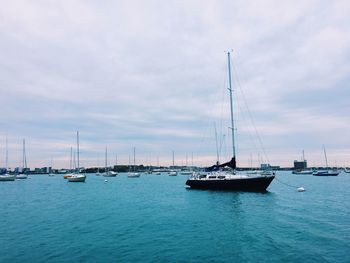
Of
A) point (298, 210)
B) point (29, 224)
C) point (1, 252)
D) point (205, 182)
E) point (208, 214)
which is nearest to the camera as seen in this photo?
point (1, 252)

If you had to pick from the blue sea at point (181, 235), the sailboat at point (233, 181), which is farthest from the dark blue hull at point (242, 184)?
the blue sea at point (181, 235)

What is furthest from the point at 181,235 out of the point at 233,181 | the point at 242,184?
the point at 242,184

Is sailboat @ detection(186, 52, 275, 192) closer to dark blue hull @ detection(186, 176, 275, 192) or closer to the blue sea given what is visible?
dark blue hull @ detection(186, 176, 275, 192)

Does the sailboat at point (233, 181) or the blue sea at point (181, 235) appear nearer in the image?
the blue sea at point (181, 235)

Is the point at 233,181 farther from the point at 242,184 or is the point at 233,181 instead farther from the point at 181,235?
the point at 181,235

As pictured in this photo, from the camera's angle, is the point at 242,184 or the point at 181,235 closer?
the point at 181,235

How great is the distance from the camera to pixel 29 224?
31141 millimetres

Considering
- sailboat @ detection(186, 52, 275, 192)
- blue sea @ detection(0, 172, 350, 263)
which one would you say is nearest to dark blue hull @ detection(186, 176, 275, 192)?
sailboat @ detection(186, 52, 275, 192)

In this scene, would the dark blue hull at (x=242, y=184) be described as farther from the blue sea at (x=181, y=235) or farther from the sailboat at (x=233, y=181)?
the blue sea at (x=181, y=235)

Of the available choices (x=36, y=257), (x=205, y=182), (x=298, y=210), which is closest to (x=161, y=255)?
(x=36, y=257)

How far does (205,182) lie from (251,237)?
1435 inches

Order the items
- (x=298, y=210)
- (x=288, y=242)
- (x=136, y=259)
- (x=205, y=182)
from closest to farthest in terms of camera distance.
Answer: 1. (x=136, y=259)
2. (x=288, y=242)
3. (x=298, y=210)
4. (x=205, y=182)

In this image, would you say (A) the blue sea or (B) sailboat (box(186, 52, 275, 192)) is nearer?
(A) the blue sea

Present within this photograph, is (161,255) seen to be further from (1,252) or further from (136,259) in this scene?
(1,252)
